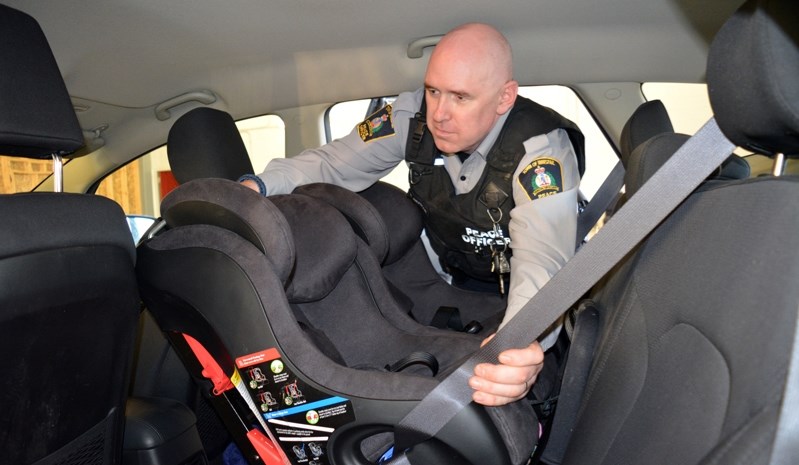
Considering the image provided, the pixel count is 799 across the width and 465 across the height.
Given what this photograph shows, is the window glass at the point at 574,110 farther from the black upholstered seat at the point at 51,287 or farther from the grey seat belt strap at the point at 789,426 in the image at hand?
the grey seat belt strap at the point at 789,426

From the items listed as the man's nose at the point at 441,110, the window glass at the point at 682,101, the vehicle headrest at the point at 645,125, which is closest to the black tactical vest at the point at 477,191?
the man's nose at the point at 441,110

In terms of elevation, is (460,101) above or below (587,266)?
above

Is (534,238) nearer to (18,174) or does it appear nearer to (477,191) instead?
(477,191)

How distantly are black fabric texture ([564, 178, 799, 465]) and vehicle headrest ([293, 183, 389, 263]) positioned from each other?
748 mm

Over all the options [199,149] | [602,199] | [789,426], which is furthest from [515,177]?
[789,426]

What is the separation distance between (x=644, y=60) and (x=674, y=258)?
1329 mm

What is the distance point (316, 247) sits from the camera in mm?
1499

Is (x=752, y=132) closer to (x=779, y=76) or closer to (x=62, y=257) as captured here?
(x=779, y=76)

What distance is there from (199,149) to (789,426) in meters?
1.85

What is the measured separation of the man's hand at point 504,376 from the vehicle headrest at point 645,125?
58 centimetres

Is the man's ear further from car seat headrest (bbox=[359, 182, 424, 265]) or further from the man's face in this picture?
car seat headrest (bbox=[359, 182, 424, 265])

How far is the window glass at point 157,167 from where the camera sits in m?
2.94

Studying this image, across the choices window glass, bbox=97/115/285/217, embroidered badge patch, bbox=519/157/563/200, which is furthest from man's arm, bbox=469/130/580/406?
window glass, bbox=97/115/285/217

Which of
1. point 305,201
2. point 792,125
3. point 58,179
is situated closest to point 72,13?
point 58,179
